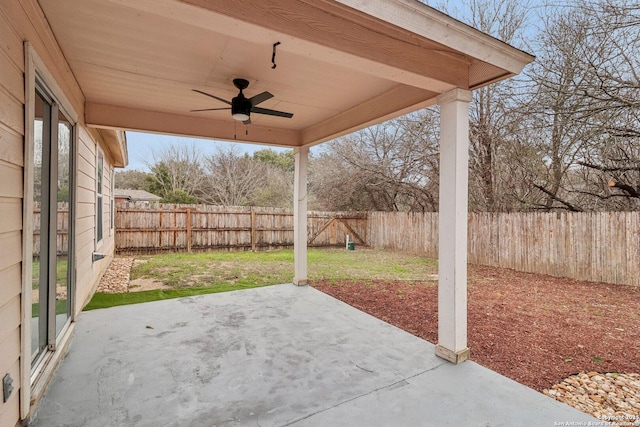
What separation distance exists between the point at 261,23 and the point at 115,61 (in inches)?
67.1

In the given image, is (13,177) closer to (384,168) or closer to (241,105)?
(241,105)

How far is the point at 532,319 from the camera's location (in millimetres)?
3775

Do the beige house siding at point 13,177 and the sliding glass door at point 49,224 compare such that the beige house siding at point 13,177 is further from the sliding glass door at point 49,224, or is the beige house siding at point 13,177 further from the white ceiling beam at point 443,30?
the white ceiling beam at point 443,30

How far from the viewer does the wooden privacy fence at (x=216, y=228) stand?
879 centimetres

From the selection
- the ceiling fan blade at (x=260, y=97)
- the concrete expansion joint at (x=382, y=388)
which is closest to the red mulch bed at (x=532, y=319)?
the concrete expansion joint at (x=382, y=388)

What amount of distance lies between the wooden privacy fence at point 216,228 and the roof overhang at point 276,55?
566 centimetres

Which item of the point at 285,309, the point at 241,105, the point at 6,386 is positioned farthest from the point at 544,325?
the point at 6,386

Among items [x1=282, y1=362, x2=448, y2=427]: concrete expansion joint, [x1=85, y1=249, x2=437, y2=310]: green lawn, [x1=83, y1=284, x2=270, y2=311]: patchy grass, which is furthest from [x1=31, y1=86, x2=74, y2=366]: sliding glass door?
[x1=282, y1=362, x2=448, y2=427]: concrete expansion joint

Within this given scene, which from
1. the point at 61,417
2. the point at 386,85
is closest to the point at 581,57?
the point at 386,85

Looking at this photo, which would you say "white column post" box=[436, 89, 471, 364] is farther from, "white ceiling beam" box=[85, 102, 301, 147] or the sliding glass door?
the sliding glass door

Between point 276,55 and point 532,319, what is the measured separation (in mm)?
4068

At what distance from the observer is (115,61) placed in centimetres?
267

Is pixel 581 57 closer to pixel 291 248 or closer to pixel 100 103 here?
pixel 100 103

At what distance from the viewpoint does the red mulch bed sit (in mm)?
2678
